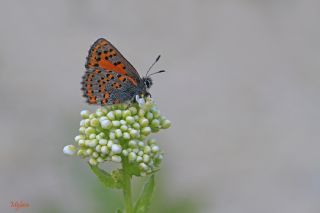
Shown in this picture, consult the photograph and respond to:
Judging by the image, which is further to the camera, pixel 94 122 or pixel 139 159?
pixel 94 122

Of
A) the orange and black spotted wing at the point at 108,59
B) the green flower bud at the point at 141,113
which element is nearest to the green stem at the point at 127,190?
the green flower bud at the point at 141,113

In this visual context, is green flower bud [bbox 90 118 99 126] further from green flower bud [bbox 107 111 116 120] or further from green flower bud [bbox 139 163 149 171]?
green flower bud [bbox 139 163 149 171]

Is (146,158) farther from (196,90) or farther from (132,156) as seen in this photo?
(196,90)

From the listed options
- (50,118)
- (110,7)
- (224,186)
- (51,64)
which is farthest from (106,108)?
(110,7)

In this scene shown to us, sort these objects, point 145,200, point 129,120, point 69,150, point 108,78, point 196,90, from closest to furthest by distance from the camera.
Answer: point 145,200 < point 129,120 < point 69,150 < point 108,78 < point 196,90

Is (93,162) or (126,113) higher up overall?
(126,113)

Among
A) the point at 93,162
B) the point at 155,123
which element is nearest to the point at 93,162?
the point at 93,162

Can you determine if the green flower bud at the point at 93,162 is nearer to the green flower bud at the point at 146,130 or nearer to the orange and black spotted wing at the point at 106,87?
the green flower bud at the point at 146,130

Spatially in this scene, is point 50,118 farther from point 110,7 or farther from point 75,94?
point 110,7
